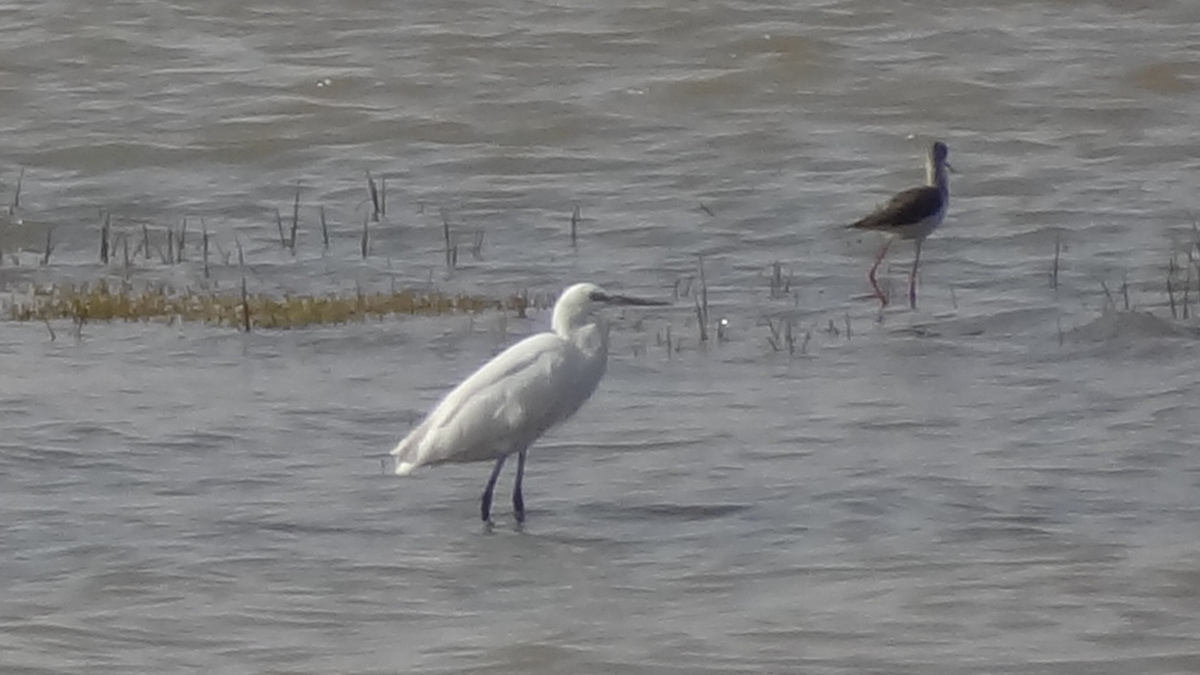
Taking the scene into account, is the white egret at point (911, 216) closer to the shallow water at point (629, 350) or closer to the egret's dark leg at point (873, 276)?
the egret's dark leg at point (873, 276)

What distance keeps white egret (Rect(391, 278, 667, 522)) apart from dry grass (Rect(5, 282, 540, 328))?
3.72m

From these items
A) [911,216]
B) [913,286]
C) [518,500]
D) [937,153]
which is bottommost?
[518,500]

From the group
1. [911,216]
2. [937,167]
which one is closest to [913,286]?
[911,216]

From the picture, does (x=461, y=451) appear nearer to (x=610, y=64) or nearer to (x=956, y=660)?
(x=956, y=660)

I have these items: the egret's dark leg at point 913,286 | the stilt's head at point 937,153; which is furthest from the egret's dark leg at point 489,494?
the stilt's head at point 937,153

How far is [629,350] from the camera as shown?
13.5 m

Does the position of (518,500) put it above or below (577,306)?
below

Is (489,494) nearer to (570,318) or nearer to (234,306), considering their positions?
(570,318)

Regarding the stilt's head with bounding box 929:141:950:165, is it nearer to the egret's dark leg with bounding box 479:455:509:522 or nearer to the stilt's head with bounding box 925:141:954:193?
the stilt's head with bounding box 925:141:954:193

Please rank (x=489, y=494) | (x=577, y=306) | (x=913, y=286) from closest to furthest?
1. (x=489, y=494)
2. (x=577, y=306)
3. (x=913, y=286)

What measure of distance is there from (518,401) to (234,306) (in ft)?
14.7

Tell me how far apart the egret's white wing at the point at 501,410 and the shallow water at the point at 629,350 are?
0.27 meters

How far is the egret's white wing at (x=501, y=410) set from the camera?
10.0 m

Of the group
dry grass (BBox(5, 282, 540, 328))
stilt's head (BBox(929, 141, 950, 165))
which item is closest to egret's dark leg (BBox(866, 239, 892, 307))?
stilt's head (BBox(929, 141, 950, 165))
